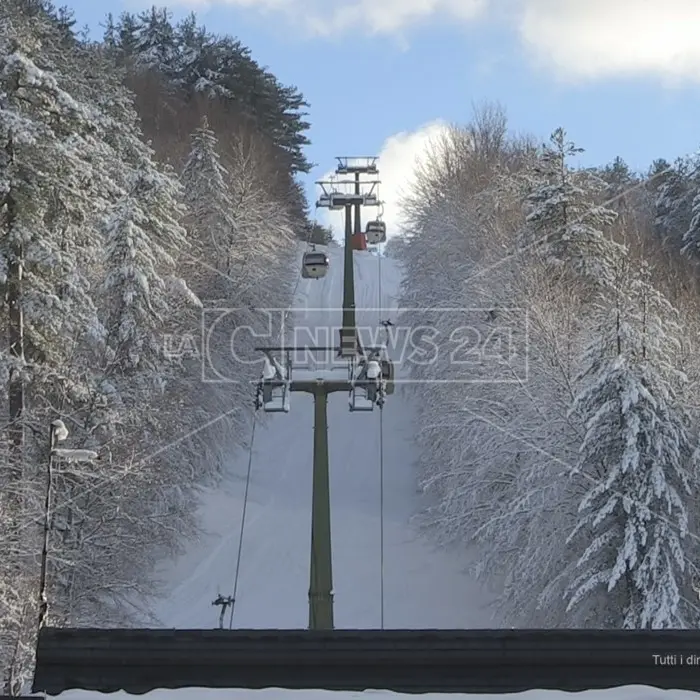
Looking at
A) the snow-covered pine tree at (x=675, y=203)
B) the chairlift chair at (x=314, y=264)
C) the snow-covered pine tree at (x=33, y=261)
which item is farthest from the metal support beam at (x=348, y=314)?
the snow-covered pine tree at (x=675, y=203)

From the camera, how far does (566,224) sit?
25.5 meters

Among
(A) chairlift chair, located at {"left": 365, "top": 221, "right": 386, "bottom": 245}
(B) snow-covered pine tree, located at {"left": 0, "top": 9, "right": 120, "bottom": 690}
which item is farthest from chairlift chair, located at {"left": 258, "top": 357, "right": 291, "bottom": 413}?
(A) chairlift chair, located at {"left": 365, "top": 221, "right": 386, "bottom": 245}

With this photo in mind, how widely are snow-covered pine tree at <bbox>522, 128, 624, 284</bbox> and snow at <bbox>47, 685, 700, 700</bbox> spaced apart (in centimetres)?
1840

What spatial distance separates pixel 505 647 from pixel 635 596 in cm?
1177

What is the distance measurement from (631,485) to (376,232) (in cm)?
1436

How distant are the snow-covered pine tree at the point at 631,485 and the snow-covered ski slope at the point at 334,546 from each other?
462 centimetres

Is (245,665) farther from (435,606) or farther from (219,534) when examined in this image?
(219,534)

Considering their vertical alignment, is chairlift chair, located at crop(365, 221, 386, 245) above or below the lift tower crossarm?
above

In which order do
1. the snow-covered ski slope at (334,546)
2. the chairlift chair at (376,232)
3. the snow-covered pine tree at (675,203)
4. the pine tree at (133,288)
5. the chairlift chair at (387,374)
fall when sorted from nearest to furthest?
the chairlift chair at (387,374) < the pine tree at (133,288) < the snow-covered ski slope at (334,546) < the chairlift chair at (376,232) < the snow-covered pine tree at (675,203)

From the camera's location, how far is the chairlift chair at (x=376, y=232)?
30.0 metres

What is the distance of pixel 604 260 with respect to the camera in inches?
971

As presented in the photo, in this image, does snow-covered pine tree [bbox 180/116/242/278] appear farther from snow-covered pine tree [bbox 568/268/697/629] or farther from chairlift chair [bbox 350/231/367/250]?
snow-covered pine tree [bbox 568/268/697/629]

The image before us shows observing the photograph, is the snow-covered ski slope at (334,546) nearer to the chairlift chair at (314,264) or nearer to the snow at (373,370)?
the chairlift chair at (314,264)

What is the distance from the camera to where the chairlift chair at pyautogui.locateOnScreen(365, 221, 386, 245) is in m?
30.0
